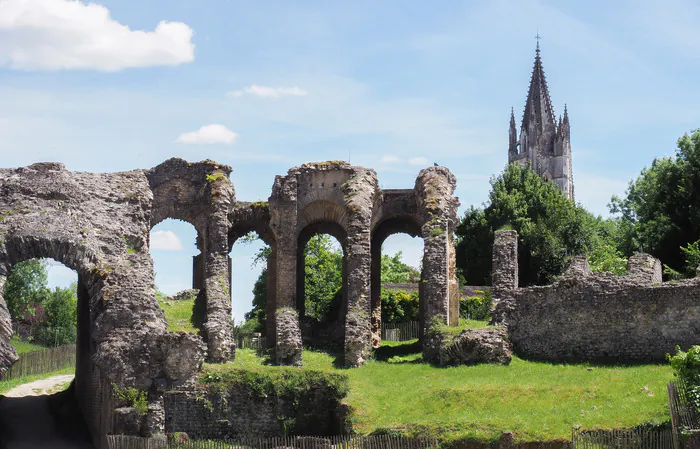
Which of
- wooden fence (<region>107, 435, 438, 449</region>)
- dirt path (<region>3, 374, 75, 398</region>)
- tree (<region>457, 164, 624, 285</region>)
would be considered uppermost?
tree (<region>457, 164, 624, 285</region>)

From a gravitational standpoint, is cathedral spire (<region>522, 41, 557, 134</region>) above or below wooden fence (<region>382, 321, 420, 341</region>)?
above

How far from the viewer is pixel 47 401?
37.3m

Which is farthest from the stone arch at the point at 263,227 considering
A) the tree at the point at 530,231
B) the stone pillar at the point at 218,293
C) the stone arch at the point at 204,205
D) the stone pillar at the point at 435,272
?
the tree at the point at 530,231

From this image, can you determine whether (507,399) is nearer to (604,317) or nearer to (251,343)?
(604,317)

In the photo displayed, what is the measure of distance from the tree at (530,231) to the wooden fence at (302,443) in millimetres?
31033

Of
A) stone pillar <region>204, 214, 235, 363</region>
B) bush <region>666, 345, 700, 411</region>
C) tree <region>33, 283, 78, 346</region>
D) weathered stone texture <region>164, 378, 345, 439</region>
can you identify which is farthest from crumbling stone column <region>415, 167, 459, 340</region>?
tree <region>33, 283, 78, 346</region>

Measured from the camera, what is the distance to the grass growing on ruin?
27.8 metres

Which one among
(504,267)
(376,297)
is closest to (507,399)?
(504,267)

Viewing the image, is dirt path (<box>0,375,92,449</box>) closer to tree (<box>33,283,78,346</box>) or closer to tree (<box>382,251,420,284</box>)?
tree (<box>33,283,78,346</box>)

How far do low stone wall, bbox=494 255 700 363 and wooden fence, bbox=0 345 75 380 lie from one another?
2072 centimetres

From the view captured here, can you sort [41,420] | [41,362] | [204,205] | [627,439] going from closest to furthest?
1. [627,439]
2. [41,420]
3. [204,205]
4. [41,362]

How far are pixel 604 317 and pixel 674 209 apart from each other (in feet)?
60.8

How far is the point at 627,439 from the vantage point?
2583 centimetres

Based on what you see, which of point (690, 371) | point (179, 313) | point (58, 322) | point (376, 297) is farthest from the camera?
point (58, 322)
